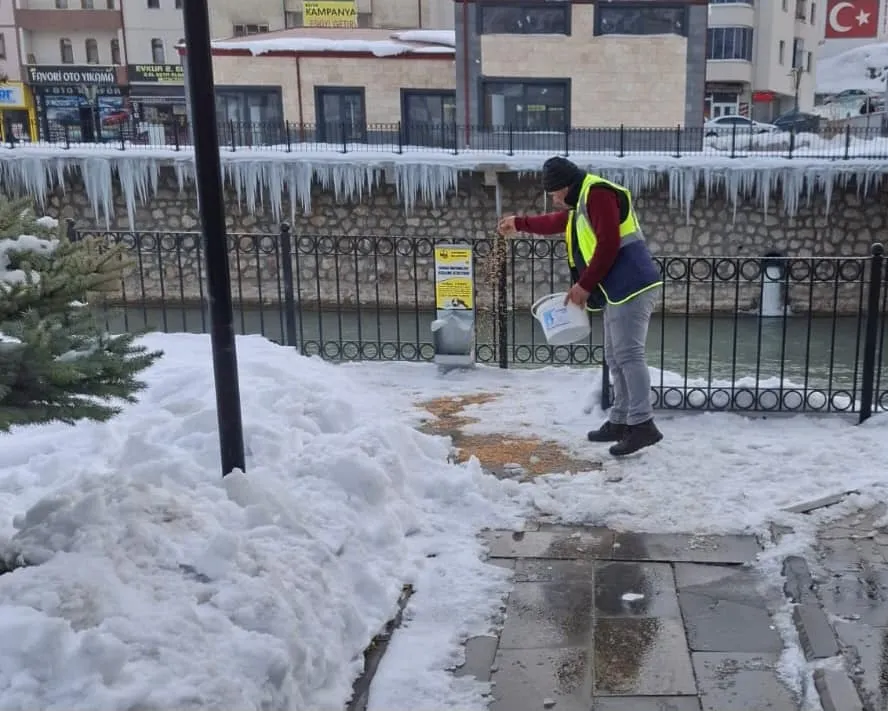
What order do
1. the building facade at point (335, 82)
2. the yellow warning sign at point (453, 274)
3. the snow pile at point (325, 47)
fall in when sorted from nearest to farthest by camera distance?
the yellow warning sign at point (453, 274) < the snow pile at point (325, 47) < the building facade at point (335, 82)

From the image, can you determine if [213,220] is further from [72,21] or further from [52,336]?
[72,21]

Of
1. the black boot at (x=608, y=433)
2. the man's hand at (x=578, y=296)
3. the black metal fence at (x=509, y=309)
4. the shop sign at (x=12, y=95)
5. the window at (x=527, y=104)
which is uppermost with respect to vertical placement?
the shop sign at (x=12, y=95)

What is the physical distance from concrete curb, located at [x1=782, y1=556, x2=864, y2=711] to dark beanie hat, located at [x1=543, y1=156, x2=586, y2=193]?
229 centimetres

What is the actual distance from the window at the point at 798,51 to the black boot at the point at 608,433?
42656 mm

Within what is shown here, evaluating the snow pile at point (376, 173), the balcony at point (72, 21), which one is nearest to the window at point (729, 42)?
the snow pile at point (376, 173)

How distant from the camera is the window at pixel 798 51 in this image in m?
42.0

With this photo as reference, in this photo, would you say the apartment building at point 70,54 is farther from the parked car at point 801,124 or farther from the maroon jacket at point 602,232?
the maroon jacket at point 602,232

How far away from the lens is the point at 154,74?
36344mm

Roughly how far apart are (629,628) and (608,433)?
203 centimetres

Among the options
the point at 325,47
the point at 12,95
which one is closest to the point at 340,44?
the point at 325,47

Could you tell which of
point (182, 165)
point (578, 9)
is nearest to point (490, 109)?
point (578, 9)

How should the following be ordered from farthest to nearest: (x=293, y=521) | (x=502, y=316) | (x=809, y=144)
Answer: (x=809, y=144), (x=502, y=316), (x=293, y=521)

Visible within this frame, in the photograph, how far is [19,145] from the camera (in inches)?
768

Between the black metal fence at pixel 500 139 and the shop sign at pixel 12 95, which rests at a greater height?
the shop sign at pixel 12 95
